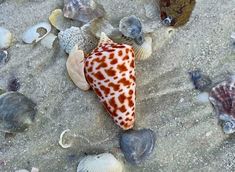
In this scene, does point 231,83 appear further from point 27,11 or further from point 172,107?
point 27,11

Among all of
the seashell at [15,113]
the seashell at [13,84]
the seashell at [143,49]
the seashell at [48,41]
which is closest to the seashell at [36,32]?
the seashell at [48,41]

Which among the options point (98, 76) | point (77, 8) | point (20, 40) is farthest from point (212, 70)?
point (20, 40)

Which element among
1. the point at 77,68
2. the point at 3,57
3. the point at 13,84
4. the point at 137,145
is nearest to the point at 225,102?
the point at 137,145

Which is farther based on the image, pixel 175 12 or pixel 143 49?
pixel 175 12

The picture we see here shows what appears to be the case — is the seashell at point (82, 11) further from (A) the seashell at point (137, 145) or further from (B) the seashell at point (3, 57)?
(A) the seashell at point (137, 145)

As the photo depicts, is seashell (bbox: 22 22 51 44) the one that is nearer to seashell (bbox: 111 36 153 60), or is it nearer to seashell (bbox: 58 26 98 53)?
seashell (bbox: 58 26 98 53)

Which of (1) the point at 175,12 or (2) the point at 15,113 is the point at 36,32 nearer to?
(2) the point at 15,113
